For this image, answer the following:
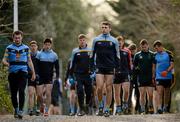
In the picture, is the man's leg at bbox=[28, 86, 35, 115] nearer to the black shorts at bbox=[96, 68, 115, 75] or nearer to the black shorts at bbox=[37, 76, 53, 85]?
the black shorts at bbox=[37, 76, 53, 85]

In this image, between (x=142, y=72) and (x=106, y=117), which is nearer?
(x=106, y=117)

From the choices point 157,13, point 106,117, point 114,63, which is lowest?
point 106,117

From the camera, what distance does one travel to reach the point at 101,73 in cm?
1911

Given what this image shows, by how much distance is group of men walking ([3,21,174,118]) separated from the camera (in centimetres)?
1866

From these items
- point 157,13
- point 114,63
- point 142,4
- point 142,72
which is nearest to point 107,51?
point 114,63

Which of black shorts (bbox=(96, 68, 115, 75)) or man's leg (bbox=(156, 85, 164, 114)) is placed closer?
black shorts (bbox=(96, 68, 115, 75))

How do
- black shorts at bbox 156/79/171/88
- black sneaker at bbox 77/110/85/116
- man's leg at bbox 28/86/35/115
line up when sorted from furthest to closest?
1. black shorts at bbox 156/79/171/88
2. man's leg at bbox 28/86/35/115
3. black sneaker at bbox 77/110/85/116

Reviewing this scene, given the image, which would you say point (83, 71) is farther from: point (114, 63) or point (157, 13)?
point (157, 13)

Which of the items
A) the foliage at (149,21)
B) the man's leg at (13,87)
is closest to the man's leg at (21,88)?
the man's leg at (13,87)

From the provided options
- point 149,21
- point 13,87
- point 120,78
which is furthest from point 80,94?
point 149,21

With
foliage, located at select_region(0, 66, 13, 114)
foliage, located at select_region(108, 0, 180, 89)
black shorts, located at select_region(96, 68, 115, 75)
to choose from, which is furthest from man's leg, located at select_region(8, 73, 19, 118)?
foliage, located at select_region(108, 0, 180, 89)

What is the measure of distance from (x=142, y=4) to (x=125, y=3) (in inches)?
139

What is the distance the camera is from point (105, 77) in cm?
1917

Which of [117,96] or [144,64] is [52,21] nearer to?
[144,64]
